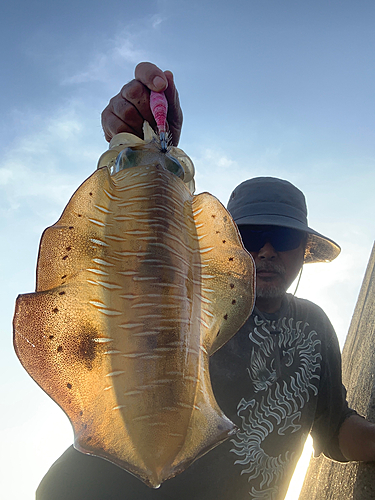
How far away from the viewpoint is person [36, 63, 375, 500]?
1.51 metres

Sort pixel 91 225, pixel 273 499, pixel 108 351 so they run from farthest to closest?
1. pixel 273 499
2. pixel 91 225
3. pixel 108 351

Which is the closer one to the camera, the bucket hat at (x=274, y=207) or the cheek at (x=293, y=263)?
the bucket hat at (x=274, y=207)

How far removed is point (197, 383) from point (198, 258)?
30cm

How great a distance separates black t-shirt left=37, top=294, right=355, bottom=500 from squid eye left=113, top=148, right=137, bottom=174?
3.88 feet

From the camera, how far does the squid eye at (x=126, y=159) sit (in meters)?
1.02

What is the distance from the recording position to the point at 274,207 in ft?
7.20

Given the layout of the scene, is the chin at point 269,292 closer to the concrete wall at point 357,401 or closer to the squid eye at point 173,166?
the concrete wall at point 357,401

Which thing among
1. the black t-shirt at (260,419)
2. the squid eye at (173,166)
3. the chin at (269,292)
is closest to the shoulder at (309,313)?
the black t-shirt at (260,419)

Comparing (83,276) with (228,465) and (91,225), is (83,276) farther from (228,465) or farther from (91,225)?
(228,465)

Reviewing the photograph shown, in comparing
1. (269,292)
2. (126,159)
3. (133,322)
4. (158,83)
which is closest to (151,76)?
(158,83)

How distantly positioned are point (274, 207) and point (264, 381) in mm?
1034

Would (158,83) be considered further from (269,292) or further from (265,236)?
(269,292)

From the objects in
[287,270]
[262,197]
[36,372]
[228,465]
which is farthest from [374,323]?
[36,372]

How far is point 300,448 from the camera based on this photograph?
1978 millimetres
